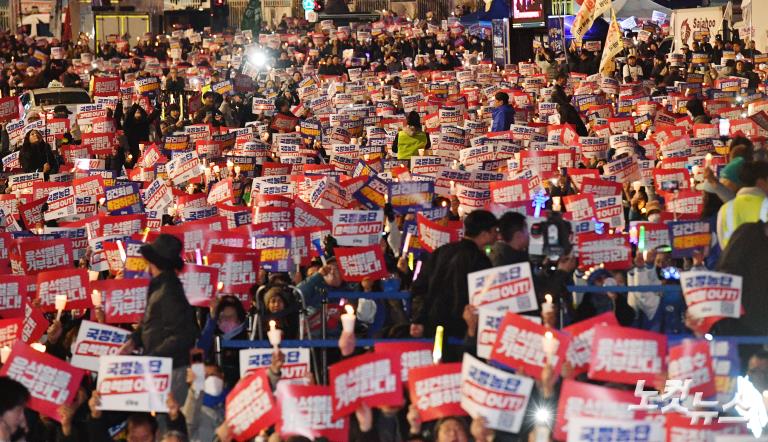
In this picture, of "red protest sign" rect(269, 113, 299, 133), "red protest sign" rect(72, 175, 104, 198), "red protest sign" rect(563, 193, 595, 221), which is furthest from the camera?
"red protest sign" rect(269, 113, 299, 133)

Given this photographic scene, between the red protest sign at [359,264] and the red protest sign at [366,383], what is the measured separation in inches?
128

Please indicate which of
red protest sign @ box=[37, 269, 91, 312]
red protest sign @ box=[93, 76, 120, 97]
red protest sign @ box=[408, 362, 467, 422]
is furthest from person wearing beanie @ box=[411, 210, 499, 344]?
red protest sign @ box=[93, 76, 120, 97]

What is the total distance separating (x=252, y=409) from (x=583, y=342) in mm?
1775

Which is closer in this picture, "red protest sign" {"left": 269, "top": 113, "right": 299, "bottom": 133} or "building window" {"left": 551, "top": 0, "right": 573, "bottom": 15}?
"red protest sign" {"left": 269, "top": 113, "right": 299, "bottom": 133}

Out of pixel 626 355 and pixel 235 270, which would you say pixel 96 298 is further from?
pixel 626 355

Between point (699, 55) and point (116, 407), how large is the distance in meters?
26.2

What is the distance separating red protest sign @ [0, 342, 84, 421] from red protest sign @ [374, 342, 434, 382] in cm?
176

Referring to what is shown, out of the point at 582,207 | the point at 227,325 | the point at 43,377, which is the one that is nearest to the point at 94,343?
the point at 43,377

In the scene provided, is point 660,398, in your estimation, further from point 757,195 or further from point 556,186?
point 556,186

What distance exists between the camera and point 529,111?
93.4ft

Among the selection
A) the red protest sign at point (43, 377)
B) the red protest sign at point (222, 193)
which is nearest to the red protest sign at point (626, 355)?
the red protest sign at point (43, 377)

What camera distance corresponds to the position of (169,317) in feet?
32.5

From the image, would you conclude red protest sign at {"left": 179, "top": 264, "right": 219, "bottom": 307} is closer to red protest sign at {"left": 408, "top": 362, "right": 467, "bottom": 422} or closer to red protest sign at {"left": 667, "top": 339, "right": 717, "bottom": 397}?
red protest sign at {"left": 408, "top": 362, "right": 467, "bottom": 422}

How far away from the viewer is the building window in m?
48.1
